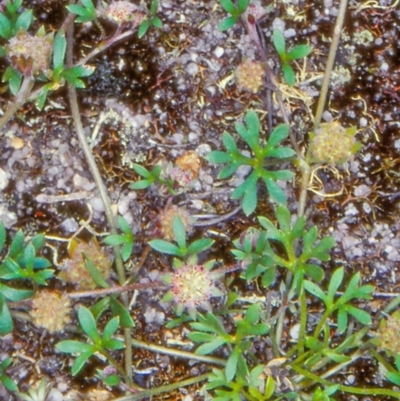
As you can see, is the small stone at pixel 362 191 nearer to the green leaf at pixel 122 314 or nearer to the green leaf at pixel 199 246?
the green leaf at pixel 199 246

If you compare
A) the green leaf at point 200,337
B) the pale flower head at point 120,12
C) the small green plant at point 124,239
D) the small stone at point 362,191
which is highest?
the pale flower head at point 120,12

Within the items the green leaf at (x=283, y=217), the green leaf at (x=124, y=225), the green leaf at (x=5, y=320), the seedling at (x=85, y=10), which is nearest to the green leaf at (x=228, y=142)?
the green leaf at (x=283, y=217)

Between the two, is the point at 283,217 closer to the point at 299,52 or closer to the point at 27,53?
the point at 299,52

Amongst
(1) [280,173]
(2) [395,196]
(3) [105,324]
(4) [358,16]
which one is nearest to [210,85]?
(1) [280,173]

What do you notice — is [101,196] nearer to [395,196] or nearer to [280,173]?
[280,173]

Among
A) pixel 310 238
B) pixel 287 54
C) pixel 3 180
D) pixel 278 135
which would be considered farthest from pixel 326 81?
pixel 3 180
